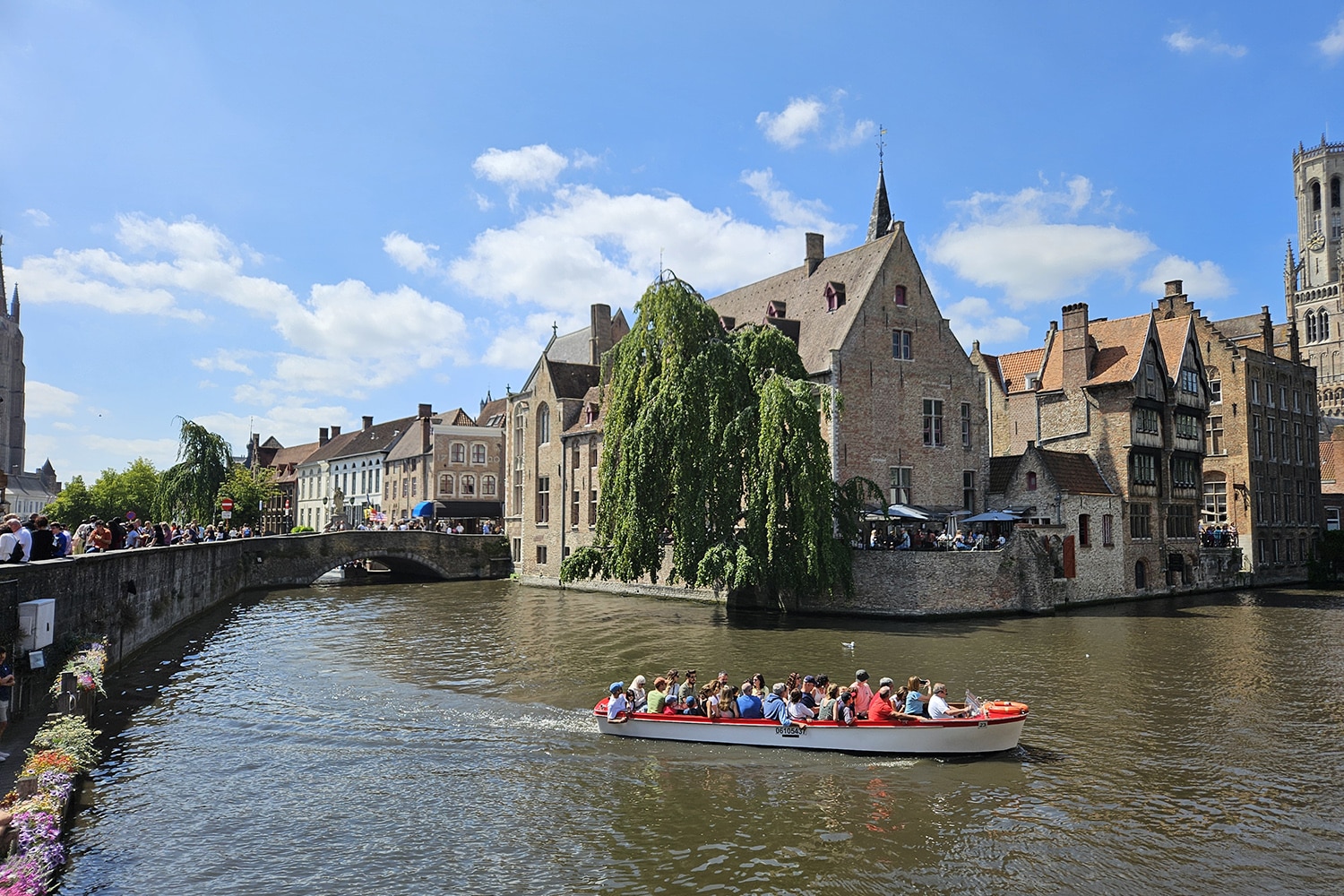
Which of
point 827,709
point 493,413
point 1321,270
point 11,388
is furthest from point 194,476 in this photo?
point 1321,270

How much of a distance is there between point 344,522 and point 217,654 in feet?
208

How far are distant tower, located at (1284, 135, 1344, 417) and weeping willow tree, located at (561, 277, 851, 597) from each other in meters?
97.3

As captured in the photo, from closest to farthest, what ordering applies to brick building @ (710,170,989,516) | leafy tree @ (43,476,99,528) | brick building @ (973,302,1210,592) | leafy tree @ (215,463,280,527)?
brick building @ (710,170,989,516), brick building @ (973,302,1210,592), leafy tree @ (215,463,280,527), leafy tree @ (43,476,99,528)

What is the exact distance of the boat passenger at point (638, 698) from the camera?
1673 cm

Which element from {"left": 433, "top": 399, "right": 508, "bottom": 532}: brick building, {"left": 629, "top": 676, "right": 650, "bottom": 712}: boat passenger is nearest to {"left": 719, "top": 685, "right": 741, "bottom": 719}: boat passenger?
{"left": 629, "top": 676, "right": 650, "bottom": 712}: boat passenger

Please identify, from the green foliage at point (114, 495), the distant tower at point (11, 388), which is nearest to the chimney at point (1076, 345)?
the green foliage at point (114, 495)

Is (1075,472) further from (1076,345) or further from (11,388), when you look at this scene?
(11,388)

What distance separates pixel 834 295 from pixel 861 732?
88.9ft

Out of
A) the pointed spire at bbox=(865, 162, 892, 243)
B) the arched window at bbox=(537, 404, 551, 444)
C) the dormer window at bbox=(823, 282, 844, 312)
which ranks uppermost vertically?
the pointed spire at bbox=(865, 162, 892, 243)

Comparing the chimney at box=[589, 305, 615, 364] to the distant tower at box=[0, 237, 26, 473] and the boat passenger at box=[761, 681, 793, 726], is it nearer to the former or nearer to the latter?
the boat passenger at box=[761, 681, 793, 726]

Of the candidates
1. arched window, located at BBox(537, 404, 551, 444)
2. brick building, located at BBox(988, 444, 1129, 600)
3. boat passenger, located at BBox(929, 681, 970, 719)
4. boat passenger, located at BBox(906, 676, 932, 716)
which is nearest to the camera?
boat passenger, located at BBox(929, 681, 970, 719)

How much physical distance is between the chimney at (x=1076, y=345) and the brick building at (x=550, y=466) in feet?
70.6

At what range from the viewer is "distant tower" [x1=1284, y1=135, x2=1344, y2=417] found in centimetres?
10531

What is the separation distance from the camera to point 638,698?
16844 mm
